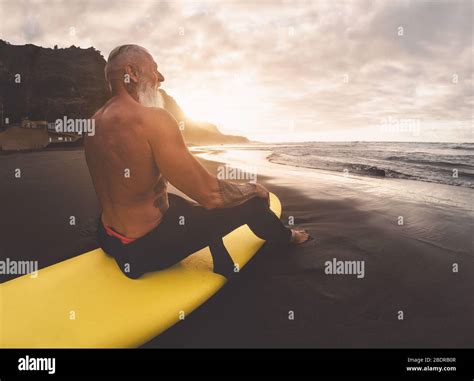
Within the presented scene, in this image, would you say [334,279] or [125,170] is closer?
[125,170]

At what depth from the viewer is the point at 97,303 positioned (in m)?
1.97

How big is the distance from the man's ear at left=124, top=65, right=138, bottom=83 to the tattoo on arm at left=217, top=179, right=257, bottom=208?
Answer: 3.13ft

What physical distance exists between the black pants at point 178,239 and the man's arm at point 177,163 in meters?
0.17

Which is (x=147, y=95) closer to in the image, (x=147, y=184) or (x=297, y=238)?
(x=147, y=184)

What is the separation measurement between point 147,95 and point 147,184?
2.23ft

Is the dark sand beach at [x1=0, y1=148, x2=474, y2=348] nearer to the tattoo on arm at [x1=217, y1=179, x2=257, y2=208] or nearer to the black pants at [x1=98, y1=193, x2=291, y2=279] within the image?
the black pants at [x1=98, y1=193, x2=291, y2=279]

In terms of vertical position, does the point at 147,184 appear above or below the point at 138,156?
below

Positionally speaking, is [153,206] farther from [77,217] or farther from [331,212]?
[331,212]

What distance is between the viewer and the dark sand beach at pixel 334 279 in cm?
200
